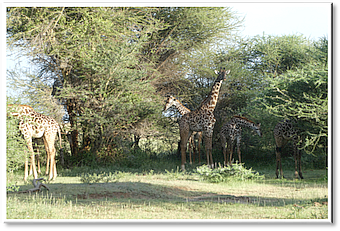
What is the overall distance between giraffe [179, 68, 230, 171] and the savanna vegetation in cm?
103

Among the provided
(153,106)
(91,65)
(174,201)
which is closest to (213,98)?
(153,106)

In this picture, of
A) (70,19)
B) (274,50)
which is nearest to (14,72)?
(70,19)

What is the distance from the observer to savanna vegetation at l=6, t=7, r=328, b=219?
6094mm

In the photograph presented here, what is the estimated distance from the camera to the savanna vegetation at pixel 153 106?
20.0 ft

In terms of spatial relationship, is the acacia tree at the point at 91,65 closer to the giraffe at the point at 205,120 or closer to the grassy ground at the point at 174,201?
the giraffe at the point at 205,120

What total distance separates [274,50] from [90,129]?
8.37 meters

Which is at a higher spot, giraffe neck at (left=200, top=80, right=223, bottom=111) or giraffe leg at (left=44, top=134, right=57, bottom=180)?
giraffe neck at (left=200, top=80, right=223, bottom=111)

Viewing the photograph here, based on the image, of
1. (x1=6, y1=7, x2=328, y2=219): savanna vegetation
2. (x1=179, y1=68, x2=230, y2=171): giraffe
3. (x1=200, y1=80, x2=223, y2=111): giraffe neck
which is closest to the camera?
(x1=6, y1=7, x2=328, y2=219): savanna vegetation

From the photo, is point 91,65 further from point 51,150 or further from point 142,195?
point 142,195

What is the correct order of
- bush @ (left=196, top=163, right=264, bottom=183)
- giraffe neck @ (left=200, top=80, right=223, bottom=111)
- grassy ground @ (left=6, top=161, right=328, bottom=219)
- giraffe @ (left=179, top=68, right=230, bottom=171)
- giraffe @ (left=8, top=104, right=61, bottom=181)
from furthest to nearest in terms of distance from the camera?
1. giraffe neck @ (left=200, top=80, right=223, bottom=111)
2. giraffe @ (left=179, top=68, right=230, bottom=171)
3. bush @ (left=196, top=163, right=264, bottom=183)
4. giraffe @ (left=8, top=104, right=61, bottom=181)
5. grassy ground @ (left=6, top=161, right=328, bottom=219)

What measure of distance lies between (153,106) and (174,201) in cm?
598

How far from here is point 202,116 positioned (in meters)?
11.3

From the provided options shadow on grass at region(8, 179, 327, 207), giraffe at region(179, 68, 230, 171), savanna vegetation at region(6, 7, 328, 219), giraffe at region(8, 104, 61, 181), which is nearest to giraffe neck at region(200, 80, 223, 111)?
giraffe at region(179, 68, 230, 171)

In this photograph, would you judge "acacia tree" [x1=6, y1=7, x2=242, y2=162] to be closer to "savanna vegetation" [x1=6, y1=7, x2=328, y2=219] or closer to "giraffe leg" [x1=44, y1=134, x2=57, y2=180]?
"savanna vegetation" [x1=6, y1=7, x2=328, y2=219]
